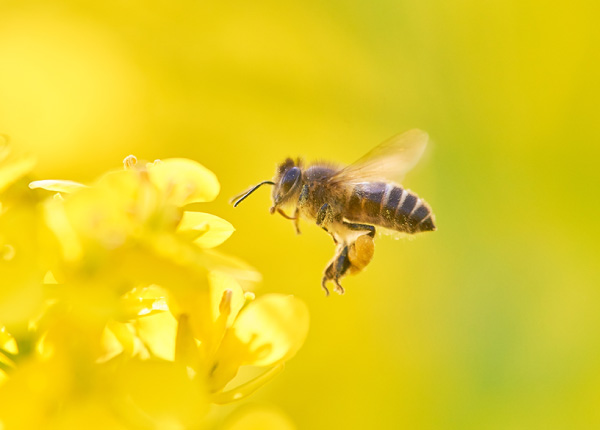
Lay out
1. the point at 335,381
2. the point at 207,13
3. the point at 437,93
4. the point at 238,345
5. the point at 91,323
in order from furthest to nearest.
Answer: the point at 437,93 → the point at 207,13 → the point at 335,381 → the point at 238,345 → the point at 91,323

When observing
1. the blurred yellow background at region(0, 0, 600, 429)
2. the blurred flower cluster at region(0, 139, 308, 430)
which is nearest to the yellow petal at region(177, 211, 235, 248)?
the blurred flower cluster at region(0, 139, 308, 430)

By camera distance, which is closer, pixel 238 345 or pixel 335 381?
pixel 238 345

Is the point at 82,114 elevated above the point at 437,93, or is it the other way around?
the point at 437,93

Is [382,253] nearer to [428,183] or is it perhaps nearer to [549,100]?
[428,183]

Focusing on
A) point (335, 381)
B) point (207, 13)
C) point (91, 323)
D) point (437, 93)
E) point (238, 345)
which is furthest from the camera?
point (437, 93)

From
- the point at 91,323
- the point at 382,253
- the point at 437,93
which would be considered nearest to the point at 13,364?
the point at 91,323

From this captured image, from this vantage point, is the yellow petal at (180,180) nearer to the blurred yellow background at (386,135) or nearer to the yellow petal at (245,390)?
the yellow petal at (245,390)

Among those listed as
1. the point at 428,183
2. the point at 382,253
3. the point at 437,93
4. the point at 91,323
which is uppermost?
the point at 91,323

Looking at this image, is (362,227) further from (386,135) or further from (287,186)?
(386,135)
